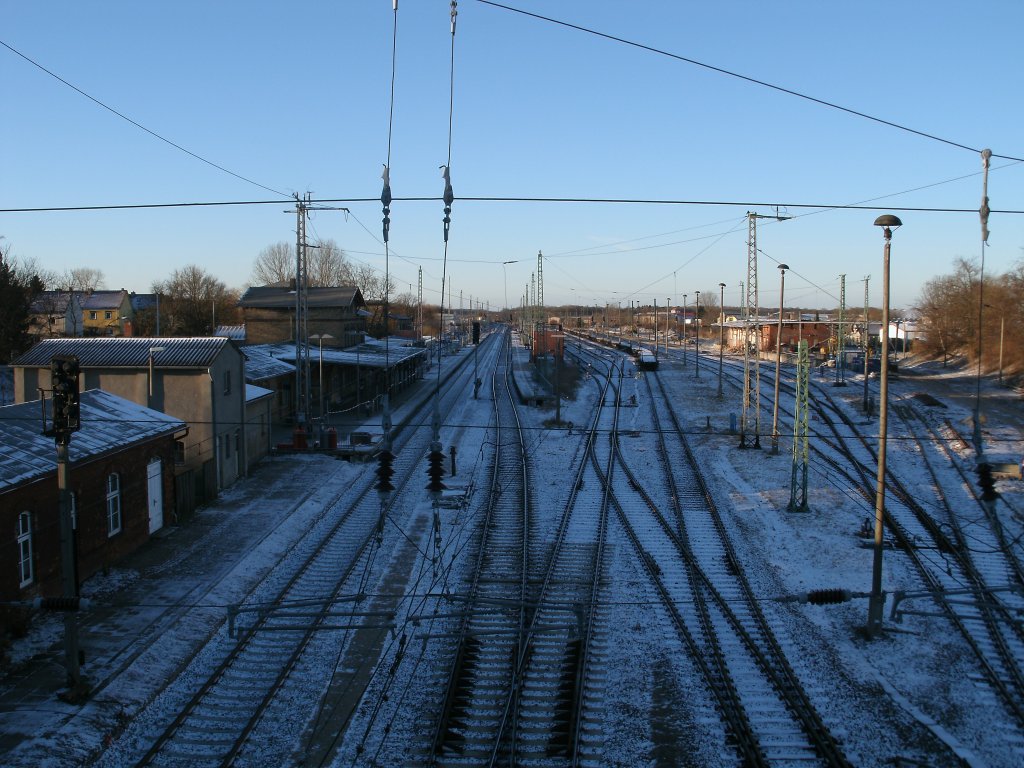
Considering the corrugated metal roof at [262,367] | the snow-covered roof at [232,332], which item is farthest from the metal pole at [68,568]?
the snow-covered roof at [232,332]

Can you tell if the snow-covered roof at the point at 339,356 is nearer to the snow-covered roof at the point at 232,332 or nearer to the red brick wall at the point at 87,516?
the red brick wall at the point at 87,516

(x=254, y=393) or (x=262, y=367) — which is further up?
(x=262, y=367)

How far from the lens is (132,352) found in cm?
1817

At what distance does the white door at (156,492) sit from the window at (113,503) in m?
1.12

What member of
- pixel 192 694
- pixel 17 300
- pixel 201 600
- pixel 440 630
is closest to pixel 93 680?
pixel 192 694

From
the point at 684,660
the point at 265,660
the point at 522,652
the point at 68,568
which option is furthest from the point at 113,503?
the point at 684,660

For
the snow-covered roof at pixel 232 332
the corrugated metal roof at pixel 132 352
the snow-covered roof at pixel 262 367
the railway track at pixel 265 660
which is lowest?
the railway track at pixel 265 660

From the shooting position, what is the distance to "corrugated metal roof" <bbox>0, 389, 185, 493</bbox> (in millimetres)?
10711

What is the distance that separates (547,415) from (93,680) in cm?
2261

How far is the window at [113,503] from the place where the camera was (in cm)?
1292

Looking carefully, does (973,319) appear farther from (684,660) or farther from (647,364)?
(684,660)

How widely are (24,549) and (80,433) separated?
9.44 feet

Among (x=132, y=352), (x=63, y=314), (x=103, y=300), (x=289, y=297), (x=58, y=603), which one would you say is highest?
(x=103, y=300)

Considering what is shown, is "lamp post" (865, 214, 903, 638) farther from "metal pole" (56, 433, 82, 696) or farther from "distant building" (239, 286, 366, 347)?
"distant building" (239, 286, 366, 347)
